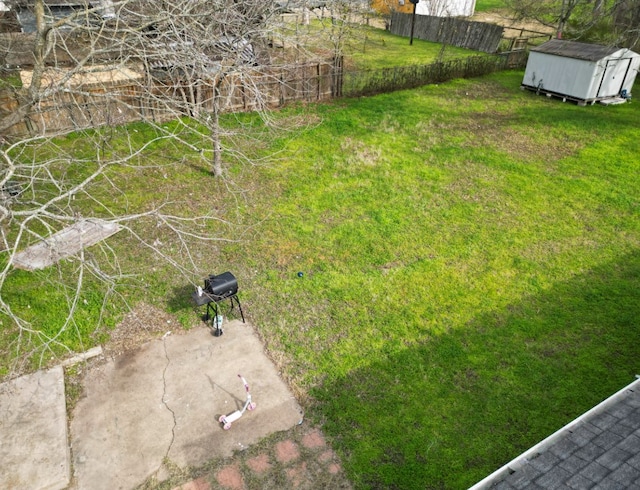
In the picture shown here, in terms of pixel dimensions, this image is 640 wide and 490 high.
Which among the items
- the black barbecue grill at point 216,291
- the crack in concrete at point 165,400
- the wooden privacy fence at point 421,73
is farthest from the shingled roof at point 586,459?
the wooden privacy fence at point 421,73

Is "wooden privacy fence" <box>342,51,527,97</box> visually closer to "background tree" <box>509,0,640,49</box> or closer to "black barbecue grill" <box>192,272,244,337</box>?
"background tree" <box>509,0,640,49</box>

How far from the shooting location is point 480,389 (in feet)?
20.1

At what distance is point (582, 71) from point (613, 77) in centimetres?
140

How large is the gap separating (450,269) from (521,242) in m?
1.91

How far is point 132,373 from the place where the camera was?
6.24m

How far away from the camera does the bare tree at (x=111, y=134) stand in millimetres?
5840

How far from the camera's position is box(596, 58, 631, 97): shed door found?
1606cm

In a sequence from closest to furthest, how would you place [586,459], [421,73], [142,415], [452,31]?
1. [586,459]
2. [142,415]
3. [421,73]
4. [452,31]

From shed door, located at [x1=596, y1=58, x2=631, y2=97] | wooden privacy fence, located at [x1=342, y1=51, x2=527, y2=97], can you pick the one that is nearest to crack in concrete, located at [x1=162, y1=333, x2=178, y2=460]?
wooden privacy fence, located at [x1=342, y1=51, x2=527, y2=97]

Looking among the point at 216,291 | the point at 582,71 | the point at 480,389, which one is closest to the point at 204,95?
the point at 216,291

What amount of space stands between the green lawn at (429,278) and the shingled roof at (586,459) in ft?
5.22

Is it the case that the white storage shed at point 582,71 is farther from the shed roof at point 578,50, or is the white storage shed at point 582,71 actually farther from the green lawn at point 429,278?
the green lawn at point 429,278

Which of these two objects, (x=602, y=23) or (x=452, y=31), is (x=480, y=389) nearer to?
(x=602, y=23)

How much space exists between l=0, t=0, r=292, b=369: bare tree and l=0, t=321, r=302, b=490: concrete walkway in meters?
0.82
